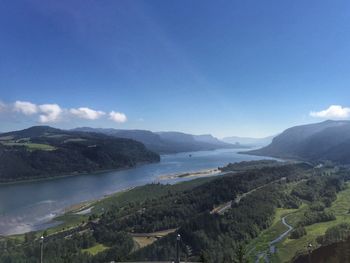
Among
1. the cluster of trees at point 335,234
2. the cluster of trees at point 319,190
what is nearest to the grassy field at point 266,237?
the cluster of trees at point 335,234

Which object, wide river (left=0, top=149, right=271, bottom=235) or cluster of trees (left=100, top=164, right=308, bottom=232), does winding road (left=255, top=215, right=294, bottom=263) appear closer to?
cluster of trees (left=100, top=164, right=308, bottom=232)

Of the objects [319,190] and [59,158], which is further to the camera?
[59,158]

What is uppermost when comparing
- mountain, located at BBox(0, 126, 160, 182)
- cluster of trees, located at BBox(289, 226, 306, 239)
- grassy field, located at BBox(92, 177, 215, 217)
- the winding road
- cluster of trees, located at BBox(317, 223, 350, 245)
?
mountain, located at BBox(0, 126, 160, 182)

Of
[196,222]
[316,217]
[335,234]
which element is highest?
[196,222]

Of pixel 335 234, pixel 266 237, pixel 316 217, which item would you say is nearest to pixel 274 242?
pixel 266 237

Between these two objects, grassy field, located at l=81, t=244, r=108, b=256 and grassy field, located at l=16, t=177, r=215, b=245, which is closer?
grassy field, located at l=81, t=244, r=108, b=256

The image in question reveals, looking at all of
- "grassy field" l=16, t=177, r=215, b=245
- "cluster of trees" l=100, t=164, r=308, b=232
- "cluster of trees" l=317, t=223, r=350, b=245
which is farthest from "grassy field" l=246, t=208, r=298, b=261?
"grassy field" l=16, t=177, r=215, b=245

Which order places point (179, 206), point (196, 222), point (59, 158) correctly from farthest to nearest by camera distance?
point (59, 158) → point (179, 206) → point (196, 222)

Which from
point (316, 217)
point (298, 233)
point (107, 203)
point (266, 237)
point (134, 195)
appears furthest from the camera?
point (134, 195)

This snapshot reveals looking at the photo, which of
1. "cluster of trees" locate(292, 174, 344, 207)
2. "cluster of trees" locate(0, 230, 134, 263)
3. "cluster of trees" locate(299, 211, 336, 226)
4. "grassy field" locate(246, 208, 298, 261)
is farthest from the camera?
"cluster of trees" locate(292, 174, 344, 207)

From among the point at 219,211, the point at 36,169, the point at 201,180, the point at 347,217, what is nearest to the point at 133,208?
the point at 219,211

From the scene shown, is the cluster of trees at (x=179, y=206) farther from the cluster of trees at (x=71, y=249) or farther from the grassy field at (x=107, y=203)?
the cluster of trees at (x=71, y=249)

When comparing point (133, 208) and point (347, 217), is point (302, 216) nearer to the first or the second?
point (347, 217)

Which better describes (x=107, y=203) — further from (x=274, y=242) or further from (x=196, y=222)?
(x=274, y=242)
